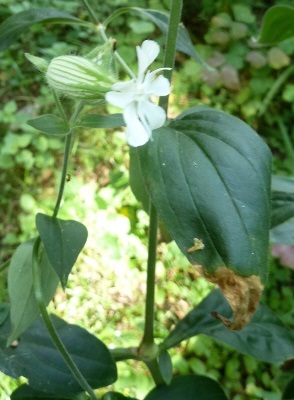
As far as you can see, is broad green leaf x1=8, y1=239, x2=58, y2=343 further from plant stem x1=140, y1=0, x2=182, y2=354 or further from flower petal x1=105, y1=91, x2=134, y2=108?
flower petal x1=105, y1=91, x2=134, y2=108

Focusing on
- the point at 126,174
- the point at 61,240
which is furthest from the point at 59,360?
the point at 126,174

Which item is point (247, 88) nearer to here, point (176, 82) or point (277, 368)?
point (176, 82)

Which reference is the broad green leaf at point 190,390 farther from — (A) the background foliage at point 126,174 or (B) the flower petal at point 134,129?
(B) the flower petal at point 134,129

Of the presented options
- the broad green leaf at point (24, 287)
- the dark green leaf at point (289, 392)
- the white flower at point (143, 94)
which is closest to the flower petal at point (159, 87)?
the white flower at point (143, 94)

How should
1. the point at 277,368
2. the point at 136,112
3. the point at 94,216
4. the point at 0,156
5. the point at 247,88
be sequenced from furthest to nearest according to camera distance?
the point at 247,88, the point at 0,156, the point at 94,216, the point at 277,368, the point at 136,112

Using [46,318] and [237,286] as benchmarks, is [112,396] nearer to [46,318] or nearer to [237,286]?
[46,318]

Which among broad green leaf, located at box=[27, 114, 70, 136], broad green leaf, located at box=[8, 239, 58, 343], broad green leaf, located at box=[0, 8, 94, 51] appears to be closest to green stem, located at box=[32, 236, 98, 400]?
broad green leaf, located at box=[8, 239, 58, 343]

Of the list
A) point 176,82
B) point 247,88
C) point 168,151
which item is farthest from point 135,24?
point 168,151
